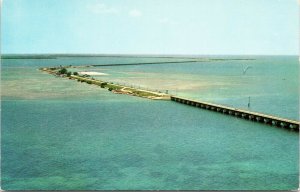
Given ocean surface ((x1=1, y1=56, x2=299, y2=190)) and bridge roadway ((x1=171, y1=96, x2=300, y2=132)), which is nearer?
ocean surface ((x1=1, y1=56, x2=299, y2=190))

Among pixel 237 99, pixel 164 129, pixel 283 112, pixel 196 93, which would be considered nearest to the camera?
pixel 164 129

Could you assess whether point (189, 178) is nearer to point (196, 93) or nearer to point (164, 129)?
point (164, 129)

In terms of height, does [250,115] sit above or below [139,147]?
above

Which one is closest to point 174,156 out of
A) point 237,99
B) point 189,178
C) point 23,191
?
point 189,178

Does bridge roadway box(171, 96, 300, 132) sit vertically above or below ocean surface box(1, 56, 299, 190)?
above

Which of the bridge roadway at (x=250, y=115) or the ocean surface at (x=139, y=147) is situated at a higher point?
the bridge roadway at (x=250, y=115)

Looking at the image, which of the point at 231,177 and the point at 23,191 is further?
the point at 231,177

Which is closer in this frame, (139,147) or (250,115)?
(139,147)

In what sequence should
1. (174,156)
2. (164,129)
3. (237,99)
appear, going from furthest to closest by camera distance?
(237,99)
(164,129)
(174,156)

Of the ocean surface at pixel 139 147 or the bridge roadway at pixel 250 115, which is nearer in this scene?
the ocean surface at pixel 139 147
